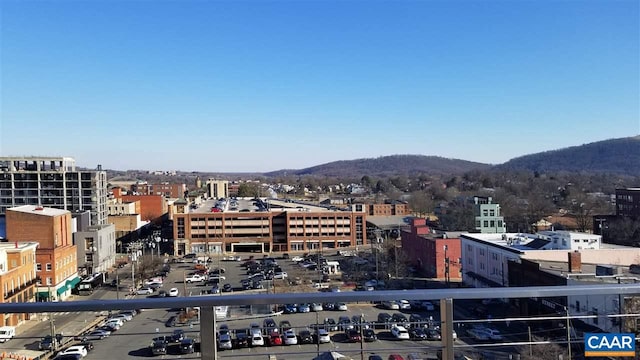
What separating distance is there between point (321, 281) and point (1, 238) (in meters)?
7.72

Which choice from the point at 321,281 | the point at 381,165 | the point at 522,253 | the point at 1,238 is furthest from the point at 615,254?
the point at 381,165

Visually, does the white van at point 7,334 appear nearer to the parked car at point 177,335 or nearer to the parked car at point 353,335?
the parked car at point 177,335

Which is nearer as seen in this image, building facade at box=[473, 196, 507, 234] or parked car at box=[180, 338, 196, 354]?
parked car at box=[180, 338, 196, 354]

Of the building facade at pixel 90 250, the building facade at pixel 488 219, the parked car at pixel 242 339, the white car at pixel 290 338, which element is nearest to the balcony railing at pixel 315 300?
the parked car at pixel 242 339

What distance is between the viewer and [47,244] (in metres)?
11.7

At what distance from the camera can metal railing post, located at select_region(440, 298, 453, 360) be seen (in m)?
1.01

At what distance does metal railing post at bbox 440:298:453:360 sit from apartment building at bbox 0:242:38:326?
30.1 feet

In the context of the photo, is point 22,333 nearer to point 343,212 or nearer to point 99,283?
point 99,283

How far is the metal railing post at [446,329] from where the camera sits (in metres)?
1.01

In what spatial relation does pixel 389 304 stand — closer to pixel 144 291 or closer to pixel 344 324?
pixel 344 324

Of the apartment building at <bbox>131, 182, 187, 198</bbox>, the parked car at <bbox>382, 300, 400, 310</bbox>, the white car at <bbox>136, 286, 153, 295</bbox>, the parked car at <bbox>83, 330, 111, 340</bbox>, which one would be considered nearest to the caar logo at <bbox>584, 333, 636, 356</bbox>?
the parked car at <bbox>382, 300, 400, 310</bbox>

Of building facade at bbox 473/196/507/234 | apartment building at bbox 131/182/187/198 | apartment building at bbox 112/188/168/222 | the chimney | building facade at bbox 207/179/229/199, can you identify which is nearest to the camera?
the chimney

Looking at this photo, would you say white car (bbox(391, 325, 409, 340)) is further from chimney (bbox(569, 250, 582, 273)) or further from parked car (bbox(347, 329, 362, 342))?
chimney (bbox(569, 250, 582, 273))

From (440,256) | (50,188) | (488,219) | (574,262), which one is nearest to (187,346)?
(574,262)
